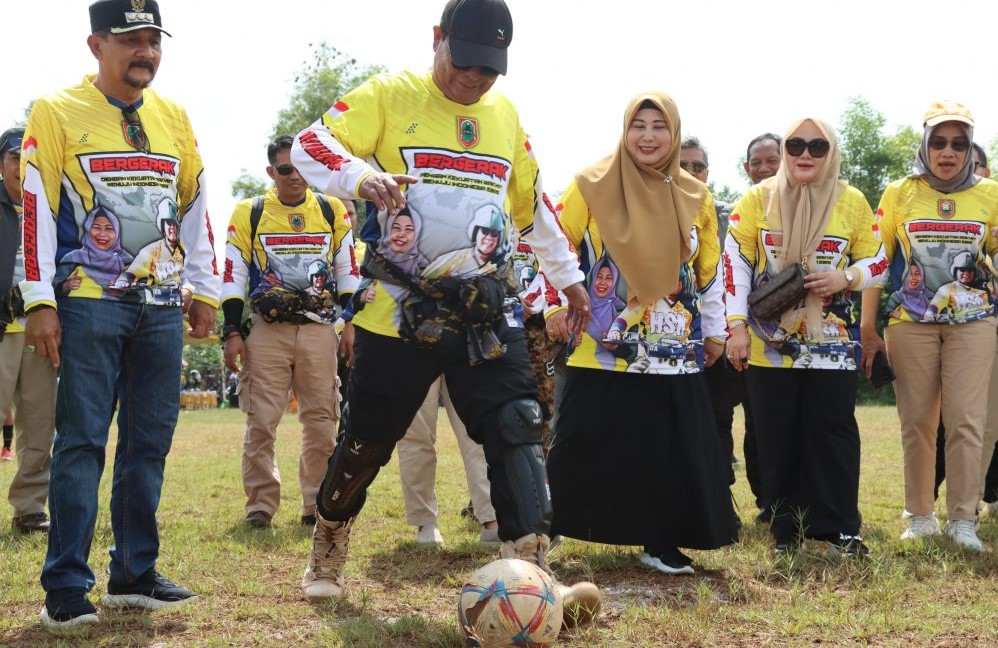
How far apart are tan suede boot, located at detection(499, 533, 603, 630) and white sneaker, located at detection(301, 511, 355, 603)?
41.2 inches

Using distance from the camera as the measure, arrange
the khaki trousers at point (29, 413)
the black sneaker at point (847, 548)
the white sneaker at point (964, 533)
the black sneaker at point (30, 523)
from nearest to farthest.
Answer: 1. the black sneaker at point (847, 548)
2. the white sneaker at point (964, 533)
3. the black sneaker at point (30, 523)
4. the khaki trousers at point (29, 413)

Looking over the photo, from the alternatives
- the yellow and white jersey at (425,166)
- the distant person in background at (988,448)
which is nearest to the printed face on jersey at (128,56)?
the yellow and white jersey at (425,166)

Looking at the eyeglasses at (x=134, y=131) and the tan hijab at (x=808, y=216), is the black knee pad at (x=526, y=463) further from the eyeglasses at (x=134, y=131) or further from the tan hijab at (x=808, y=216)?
the tan hijab at (x=808, y=216)

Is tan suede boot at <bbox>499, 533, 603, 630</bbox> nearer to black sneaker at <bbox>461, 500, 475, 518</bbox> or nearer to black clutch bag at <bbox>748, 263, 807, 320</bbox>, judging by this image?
black clutch bag at <bbox>748, 263, 807, 320</bbox>

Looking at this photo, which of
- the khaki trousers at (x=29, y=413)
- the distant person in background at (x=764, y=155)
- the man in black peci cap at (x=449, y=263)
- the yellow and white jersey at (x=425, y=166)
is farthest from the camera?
the distant person in background at (x=764, y=155)

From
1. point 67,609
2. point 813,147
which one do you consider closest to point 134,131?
point 67,609

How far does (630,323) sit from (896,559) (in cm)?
203

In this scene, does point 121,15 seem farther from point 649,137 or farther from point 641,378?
point 641,378

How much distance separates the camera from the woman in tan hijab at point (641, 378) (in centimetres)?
602

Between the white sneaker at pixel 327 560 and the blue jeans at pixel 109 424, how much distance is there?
0.76 m

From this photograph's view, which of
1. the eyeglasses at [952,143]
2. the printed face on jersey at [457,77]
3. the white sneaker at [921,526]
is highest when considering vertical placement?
the printed face on jersey at [457,77]

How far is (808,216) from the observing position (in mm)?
6605

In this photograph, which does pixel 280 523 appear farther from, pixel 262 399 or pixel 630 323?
pixel 630 323

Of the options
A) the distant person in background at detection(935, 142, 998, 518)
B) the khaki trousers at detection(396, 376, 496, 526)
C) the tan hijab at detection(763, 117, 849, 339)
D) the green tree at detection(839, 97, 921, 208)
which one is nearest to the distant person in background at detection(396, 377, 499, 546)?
the khaki trousers at detection(396, 376, 496, 526)
